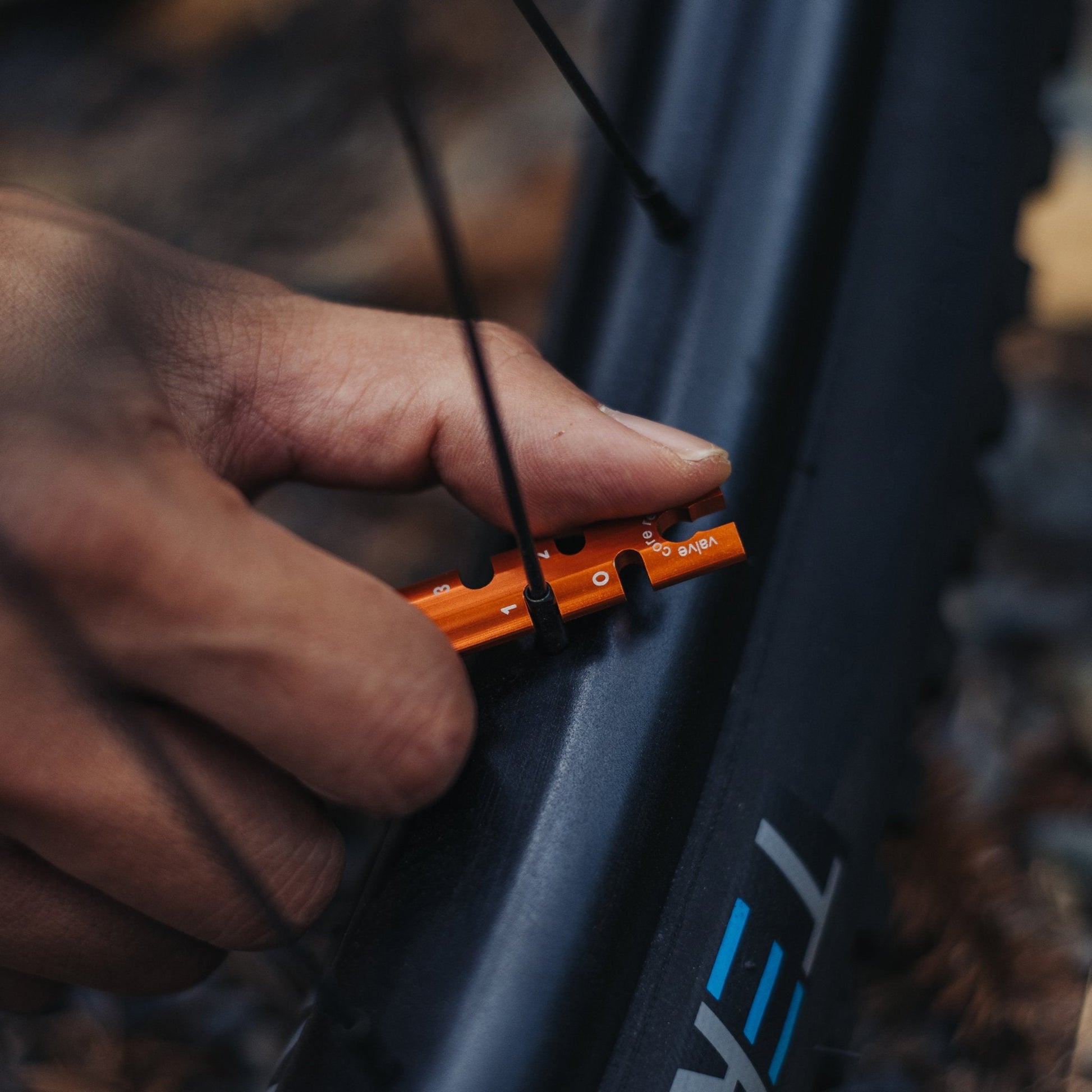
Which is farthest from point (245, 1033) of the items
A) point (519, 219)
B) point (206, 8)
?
point (206, 8)

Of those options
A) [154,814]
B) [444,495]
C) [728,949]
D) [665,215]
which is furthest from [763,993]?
[444,495]

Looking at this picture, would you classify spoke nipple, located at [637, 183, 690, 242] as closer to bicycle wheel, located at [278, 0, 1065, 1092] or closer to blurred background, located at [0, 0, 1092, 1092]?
bicycle wheel, located at [278, 0, 1065, 1092]

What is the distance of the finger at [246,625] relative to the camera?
480 millimetres

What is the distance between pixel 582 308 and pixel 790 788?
29 cm

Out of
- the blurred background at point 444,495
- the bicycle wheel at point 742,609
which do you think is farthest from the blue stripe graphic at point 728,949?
the blurred background at point 444,495

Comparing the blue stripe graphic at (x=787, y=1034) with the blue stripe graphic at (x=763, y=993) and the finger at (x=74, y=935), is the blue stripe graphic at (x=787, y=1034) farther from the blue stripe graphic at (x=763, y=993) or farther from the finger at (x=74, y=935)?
the finger at (x=74, y=935)

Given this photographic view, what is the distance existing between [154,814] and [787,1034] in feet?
1.02

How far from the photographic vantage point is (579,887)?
52 centimetres

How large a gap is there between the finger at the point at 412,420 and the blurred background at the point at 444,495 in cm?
15

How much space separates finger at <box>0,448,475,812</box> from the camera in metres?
0.48

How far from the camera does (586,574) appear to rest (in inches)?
22.6

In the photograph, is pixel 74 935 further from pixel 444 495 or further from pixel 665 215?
pixel 444 495

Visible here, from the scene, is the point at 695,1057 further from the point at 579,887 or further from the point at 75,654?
the point at 75,654

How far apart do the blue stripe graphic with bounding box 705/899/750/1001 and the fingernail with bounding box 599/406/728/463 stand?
0.21m
